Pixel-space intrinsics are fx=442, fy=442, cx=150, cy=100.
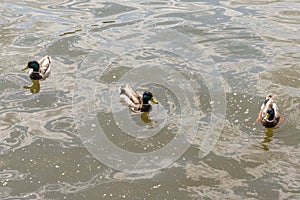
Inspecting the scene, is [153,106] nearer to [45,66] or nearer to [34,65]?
[45,66]

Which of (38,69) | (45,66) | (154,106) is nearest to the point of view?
(154,106)

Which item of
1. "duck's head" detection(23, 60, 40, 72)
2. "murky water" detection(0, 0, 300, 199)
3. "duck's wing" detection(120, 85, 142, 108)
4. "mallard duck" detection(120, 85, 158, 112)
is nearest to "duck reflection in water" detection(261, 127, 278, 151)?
"murky water" detection(0, 0, 300, 199)

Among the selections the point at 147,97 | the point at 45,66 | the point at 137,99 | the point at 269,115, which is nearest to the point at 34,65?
the point at 45,66

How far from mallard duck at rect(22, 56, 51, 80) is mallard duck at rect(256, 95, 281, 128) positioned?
6749 millimetres

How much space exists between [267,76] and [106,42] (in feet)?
20.3

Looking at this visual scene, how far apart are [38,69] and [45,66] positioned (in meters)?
0.29

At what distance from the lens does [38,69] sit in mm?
13984

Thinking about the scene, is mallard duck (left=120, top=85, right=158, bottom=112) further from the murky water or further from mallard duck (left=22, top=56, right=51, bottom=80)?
mallard duck (left=22, top=56, right=51, bottom=80)

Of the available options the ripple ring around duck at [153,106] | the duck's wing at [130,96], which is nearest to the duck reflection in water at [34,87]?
the ripple ring around duck at [153,106]

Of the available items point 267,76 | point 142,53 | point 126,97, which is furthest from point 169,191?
point 142,53

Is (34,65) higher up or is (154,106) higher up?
(34,65)

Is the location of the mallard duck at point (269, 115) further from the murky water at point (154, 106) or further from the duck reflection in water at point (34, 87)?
the duck reflection in water at point (34, 87)

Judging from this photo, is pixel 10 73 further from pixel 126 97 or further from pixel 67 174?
pixel 67 174

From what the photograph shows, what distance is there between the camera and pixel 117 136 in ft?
37.1
